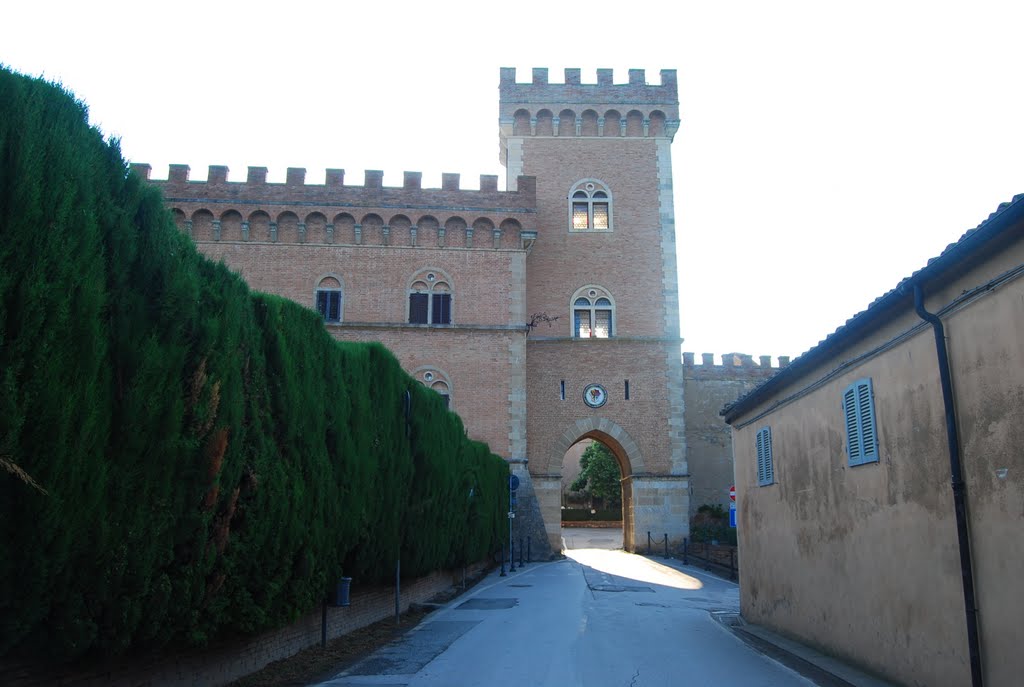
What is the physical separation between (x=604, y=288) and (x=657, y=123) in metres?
7.98

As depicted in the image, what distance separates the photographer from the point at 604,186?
3559 cm

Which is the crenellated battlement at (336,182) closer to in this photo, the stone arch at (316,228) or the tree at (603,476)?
the stone arch at (316,228)

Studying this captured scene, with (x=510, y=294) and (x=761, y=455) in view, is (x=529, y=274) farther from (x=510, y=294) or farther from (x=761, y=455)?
(x=761, y=455)

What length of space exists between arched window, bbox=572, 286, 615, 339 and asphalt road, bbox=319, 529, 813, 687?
15622 mm

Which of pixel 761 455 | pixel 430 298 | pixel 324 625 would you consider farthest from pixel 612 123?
pixel 324 625

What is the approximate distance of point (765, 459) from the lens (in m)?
12.5

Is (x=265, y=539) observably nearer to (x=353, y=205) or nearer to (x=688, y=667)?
(x=688, y=667)

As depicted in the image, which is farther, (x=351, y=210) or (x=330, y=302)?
(x=351, y=210)

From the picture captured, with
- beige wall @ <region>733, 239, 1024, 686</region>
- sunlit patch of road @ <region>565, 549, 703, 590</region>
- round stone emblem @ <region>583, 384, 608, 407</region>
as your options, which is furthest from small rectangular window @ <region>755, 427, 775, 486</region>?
round stone emblem @ <region>583, 384, 608, 407</region>

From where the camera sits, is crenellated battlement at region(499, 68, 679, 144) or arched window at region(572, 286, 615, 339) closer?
arched window at region(572, 286, 615, 339)

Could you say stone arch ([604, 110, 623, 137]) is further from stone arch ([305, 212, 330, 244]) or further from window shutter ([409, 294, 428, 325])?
stone arch ([305, 212, 330, 244])

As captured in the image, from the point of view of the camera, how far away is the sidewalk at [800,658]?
8.32m

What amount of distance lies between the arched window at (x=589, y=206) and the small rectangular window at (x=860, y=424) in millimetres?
26394

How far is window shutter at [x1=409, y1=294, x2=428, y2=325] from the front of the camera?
3200 centimetres
